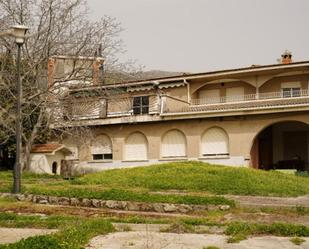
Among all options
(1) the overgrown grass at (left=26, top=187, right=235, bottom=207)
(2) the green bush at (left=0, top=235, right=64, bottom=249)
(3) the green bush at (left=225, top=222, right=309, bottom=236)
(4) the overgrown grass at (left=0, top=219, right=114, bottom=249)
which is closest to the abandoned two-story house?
(1) the overgrown grass at (left=26, top=187, right=235, bottom=207)

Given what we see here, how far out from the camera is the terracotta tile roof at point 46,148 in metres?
33.2

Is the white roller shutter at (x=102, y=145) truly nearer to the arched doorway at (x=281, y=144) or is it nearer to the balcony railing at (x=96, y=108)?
the balcony railing at (x=96, y=108)

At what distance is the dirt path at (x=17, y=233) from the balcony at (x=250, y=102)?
2140cm

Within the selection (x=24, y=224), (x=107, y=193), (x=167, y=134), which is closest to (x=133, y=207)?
(x=107, y=193)

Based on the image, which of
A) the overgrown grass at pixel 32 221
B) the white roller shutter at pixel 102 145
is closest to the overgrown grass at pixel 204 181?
the overgrown grass at pixel 32 221

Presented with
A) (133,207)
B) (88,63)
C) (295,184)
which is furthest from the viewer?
(88,63)

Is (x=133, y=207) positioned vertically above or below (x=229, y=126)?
below

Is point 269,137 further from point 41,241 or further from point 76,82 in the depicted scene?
point 41,241

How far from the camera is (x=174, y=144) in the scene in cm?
3372

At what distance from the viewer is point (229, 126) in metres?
31.7

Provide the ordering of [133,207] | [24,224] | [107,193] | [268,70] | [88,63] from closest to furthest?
[24,224], [133,207], [107,193], [88,63], [268,70]

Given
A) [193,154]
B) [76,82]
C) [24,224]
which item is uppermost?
[76,82]

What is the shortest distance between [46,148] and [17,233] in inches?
933

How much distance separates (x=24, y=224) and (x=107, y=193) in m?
5.31
